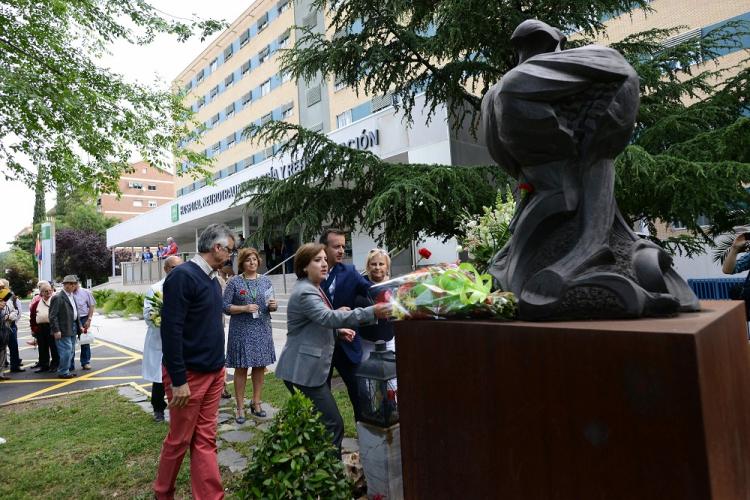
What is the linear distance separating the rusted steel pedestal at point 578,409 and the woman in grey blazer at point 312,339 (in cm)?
88

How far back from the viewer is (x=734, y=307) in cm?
247

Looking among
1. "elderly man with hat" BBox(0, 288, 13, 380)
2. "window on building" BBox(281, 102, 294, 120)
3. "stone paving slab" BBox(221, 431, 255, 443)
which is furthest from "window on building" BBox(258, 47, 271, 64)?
"stone paving slab" BBox(221, 431, 255, 443)

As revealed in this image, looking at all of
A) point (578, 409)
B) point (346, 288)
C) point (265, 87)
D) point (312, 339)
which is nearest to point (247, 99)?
point (265, 87)

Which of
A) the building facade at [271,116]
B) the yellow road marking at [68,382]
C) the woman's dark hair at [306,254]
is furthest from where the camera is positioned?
the building facade at [271,116]

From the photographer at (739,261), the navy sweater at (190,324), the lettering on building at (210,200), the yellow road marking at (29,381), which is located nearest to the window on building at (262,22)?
the lettering on building at (210,200)

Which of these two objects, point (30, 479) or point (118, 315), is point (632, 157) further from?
point (118, 315)

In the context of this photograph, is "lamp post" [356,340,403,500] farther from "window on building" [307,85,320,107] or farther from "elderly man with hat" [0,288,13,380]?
"window on building" [307,85,320,107]

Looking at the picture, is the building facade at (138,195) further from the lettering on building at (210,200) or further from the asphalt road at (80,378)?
the asphalt road at (80,378)

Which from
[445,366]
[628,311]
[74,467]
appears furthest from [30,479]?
[628,311]

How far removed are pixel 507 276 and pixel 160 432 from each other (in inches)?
170

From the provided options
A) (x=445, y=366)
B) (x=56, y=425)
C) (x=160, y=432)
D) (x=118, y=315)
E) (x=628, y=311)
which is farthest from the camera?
(x=118, y=315)

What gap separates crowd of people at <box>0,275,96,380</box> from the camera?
8195 mm

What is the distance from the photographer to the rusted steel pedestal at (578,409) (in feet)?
5.30

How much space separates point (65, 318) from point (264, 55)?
88.6 feet
